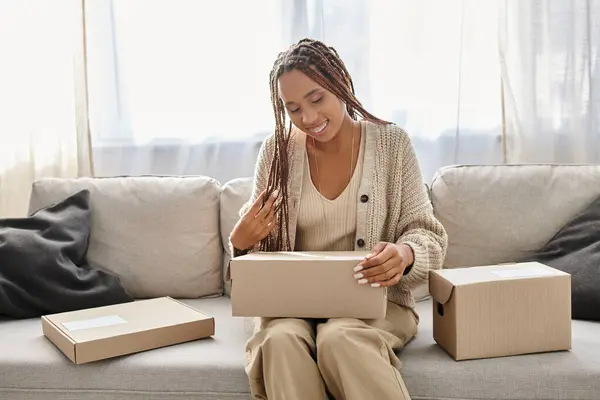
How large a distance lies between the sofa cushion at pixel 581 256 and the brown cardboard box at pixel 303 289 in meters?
0.61

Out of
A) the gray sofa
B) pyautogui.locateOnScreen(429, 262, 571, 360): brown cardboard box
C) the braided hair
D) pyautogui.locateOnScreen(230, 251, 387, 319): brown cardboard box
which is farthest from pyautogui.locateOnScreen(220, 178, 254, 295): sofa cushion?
pyautogui.locateOnScreen(429, 262, 571, 360): brown cardboard box

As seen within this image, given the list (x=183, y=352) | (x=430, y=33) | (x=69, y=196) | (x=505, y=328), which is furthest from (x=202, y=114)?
(x=505, y=328)

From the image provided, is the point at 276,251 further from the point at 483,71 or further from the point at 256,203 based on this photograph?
the point at 483,71

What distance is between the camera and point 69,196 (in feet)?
7.59

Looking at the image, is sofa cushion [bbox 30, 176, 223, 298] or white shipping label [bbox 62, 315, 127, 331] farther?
sofa cushion [bbox 30, 176, 223, 298]

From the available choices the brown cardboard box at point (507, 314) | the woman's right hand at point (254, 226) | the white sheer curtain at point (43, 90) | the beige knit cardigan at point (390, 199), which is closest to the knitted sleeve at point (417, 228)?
the beige knit cardigan at point (390, 199)

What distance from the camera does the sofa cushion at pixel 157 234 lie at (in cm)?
226

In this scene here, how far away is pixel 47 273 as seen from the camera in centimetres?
209

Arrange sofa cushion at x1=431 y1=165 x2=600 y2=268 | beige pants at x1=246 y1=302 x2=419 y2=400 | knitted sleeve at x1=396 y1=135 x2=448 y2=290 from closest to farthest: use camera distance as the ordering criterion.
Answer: beige pants at x1=246 y1=302 x2=419 y2=400, knitted sleeve at x1=396 y1=135 x2=448 y2=290, sofa cushion at x1=431 y1=165 x2=600 y2=268

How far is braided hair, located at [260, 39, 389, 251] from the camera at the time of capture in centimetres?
180

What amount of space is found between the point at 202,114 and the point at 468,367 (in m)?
1.40

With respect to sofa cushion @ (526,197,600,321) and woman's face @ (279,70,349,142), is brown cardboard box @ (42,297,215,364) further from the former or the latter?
sofa cushion @ (526,197,600,321)

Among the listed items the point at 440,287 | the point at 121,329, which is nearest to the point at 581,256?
the point at 440,287

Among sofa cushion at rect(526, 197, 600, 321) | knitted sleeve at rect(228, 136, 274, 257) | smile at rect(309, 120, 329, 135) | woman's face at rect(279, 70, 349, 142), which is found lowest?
sofa cushion at rect(526, 197, 600, 321)
